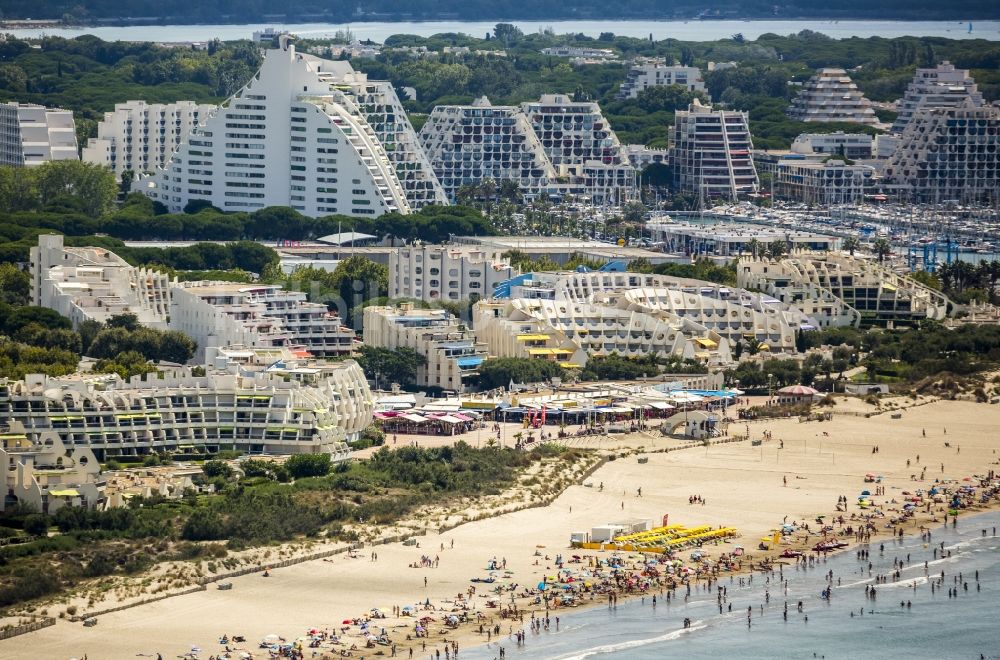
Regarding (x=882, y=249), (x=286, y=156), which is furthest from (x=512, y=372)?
(x=286, y=156)

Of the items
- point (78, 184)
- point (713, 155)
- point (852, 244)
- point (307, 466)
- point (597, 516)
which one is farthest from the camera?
point (713, 155)

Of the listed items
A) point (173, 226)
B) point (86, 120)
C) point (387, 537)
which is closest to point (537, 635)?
point (387, 537)

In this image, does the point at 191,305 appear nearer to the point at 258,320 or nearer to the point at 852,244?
the point at 258,320

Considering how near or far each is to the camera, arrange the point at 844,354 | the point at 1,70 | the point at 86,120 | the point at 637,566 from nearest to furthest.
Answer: the point at 637,566
the point at 844,354
the point at 86,120
the point at 1,70

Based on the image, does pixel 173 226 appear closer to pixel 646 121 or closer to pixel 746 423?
pixel 746 423

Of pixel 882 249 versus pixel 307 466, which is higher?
pixel 307 466

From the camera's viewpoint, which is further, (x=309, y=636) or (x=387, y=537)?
(x=387, y=537)

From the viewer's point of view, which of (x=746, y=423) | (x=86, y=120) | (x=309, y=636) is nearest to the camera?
(x=309, y=636)
